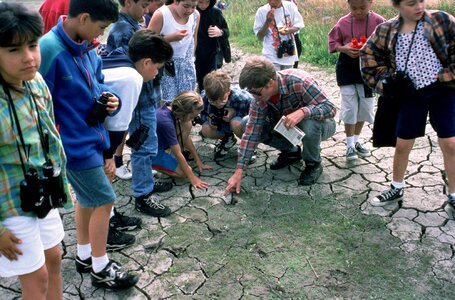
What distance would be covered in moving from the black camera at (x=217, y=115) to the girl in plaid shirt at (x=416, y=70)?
4.41ft

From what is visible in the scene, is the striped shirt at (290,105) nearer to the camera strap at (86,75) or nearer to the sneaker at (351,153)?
the sneaker at (351,153)

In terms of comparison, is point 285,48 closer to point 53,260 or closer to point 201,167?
point 201,167

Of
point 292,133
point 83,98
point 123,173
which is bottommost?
point 123,173

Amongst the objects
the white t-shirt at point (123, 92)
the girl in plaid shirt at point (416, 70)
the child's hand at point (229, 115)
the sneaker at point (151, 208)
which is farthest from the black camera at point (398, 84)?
the sneaker at point (151, 208)

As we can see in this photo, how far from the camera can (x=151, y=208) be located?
3547mm

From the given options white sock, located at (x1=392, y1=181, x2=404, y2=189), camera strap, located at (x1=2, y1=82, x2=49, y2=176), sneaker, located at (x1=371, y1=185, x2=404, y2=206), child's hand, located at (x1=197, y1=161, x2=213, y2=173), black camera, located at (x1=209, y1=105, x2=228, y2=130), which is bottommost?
child's hand, located at (x1=197, y1=161, x2=213, y2=173)

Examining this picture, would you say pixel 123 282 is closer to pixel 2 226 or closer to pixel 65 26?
pixel 2 226

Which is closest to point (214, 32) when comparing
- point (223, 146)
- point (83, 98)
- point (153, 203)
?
point (223, 146)

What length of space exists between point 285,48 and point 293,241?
2.35 metres

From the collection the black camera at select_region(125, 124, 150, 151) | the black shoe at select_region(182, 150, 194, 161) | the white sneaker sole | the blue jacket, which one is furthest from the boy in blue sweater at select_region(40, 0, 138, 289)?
the white sneaker sole

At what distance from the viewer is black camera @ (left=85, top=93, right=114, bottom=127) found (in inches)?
92.7

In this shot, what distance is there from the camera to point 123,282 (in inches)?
108

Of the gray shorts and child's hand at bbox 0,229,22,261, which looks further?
the gray shorts

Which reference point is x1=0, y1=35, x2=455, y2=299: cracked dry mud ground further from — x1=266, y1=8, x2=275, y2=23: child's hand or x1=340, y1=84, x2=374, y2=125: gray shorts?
x1=266, y1=8, x2=275, y2=23: child's hand
